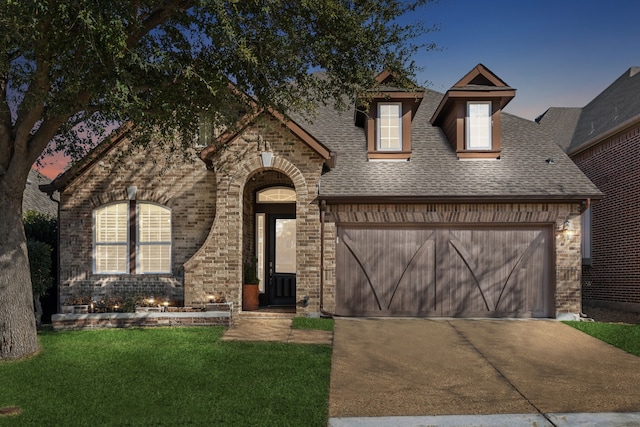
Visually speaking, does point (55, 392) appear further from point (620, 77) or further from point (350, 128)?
point (620, 77)

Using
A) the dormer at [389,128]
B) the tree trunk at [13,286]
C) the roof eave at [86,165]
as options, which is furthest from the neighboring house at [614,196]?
the tree trunk at [13,286]

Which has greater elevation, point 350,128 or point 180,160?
point 350,128

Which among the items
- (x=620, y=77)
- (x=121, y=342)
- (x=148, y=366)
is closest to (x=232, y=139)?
(x=121, y=342)

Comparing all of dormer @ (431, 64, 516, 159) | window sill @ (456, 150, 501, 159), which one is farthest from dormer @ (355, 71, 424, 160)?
window sill @ (456, 150, 501, 159)

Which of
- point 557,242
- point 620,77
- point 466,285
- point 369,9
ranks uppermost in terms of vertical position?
point 620,77

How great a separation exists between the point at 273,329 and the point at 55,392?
477 cm

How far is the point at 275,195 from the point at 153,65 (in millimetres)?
6976

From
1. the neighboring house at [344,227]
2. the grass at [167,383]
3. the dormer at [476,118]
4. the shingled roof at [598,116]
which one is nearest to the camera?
the grass at [167,383]

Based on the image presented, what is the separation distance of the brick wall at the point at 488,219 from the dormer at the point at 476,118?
202 cm

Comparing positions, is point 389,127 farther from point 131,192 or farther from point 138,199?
point 131,192

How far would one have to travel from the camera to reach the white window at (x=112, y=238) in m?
12.6

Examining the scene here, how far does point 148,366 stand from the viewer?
7.47 m

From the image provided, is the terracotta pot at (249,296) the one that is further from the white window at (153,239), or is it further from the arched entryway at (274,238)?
the white window at (153,239)

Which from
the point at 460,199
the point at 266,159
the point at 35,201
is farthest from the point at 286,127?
the point at 35,201
